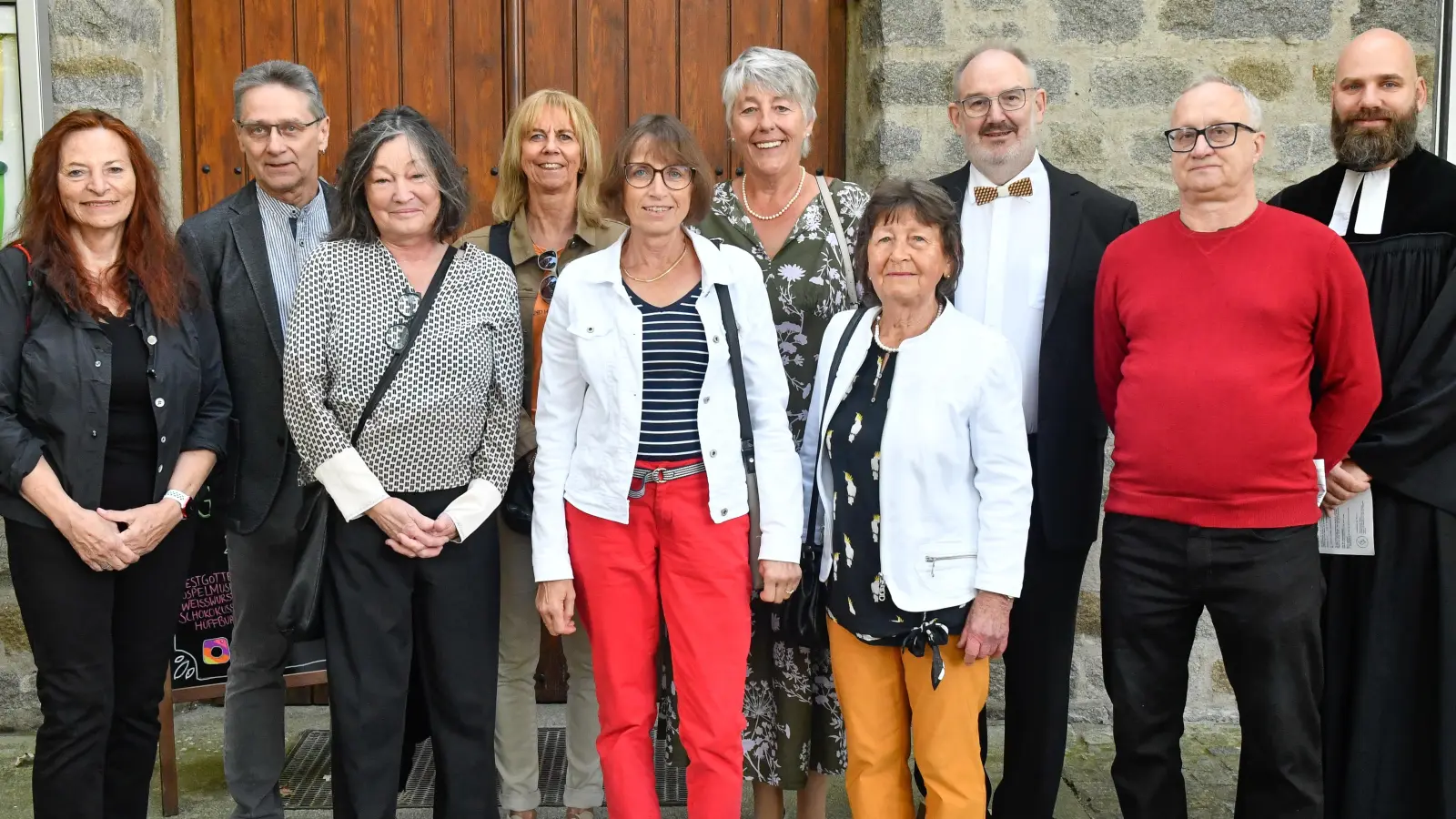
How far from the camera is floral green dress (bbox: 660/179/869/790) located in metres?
3.13

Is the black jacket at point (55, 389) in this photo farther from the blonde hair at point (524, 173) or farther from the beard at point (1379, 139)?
the beard at point (1379, 139)

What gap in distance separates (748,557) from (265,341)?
1390 millimetres

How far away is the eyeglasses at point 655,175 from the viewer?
2824mm

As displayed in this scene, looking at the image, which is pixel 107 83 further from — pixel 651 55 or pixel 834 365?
pixel 834 365

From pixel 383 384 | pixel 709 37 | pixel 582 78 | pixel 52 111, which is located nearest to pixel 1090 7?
pixel 709 37

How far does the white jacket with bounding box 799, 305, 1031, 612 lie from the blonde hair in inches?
44.3

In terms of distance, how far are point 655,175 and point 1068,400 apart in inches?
47.4

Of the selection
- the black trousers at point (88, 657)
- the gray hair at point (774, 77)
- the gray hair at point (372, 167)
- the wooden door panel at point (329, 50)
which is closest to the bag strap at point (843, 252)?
the gray hair at point (774, 77)

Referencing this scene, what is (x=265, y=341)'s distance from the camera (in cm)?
312

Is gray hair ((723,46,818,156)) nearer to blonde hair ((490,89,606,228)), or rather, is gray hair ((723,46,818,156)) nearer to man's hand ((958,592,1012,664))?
blonde hair ((490,89,606,228))

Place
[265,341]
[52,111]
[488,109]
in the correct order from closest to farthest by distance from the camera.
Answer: [265,341], [52,111], [488,109]

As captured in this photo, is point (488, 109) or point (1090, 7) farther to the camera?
point (488, 109)

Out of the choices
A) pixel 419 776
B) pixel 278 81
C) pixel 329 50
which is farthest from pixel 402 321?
pixel 329 50

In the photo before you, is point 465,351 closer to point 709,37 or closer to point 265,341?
point 265,341
